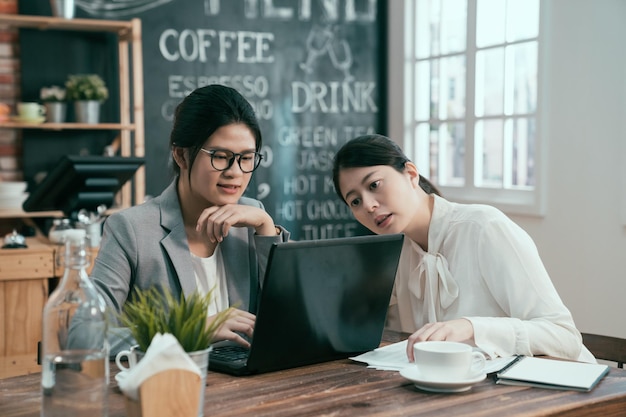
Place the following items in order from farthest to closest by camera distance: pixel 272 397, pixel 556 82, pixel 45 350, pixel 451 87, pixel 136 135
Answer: pixel 451 87
pixel 136 135
pixel 556 82
pixel 272 397
pixel 45 350

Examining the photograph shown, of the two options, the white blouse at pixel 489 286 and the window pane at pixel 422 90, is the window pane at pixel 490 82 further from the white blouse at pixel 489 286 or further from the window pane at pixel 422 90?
the white blouse at pixel 489 286

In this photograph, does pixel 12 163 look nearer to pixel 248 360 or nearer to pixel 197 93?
pixel 197 93

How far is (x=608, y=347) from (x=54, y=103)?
344cm

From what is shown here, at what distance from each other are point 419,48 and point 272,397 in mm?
4423

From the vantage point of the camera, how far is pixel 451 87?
5.42 m

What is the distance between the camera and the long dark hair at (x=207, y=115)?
221cm

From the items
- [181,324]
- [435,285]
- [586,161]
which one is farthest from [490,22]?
[181,324]

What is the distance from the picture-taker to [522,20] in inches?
189

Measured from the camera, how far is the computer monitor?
348 cm

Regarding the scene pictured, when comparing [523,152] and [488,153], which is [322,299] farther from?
[488,153]

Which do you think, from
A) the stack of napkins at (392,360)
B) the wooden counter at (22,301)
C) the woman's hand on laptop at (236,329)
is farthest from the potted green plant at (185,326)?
the wooden counter at (22,301)

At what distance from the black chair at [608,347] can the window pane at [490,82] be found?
290cm

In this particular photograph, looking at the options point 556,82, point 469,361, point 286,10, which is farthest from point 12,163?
point 469,361

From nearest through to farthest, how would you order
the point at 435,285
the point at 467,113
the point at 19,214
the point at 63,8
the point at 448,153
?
the point at 435,285 < the point at 19,214 < the point at 63,8 < the point at 467,113 < the point at 448,153
